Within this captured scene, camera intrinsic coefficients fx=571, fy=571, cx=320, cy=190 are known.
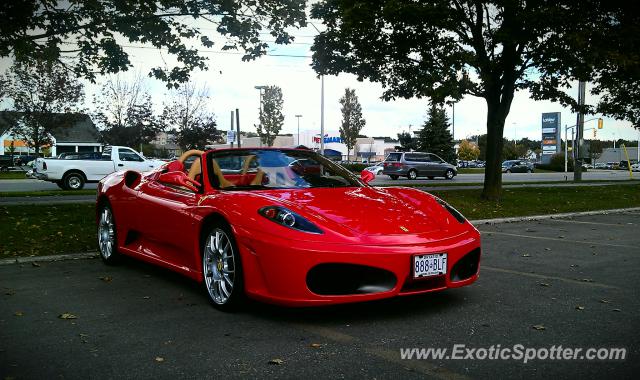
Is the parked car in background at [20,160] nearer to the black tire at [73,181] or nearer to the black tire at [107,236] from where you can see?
the black tire at [73,181]

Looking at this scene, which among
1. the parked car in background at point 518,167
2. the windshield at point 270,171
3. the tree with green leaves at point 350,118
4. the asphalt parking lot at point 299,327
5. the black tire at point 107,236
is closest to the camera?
the asphalt parking lot at point 299,327

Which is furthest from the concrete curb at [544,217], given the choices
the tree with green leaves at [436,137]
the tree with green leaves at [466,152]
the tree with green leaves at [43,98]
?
the tree with green leaves at [466,152]

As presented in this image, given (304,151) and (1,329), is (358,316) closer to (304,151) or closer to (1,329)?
(304,151)

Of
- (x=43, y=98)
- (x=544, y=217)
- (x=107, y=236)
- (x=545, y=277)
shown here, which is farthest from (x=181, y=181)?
(x=43, y=98)

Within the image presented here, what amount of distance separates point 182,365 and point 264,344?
550 mm

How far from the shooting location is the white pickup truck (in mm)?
20875

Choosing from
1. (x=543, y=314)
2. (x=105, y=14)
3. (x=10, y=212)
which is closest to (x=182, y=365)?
(x=543, y=314)

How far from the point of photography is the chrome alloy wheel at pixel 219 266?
4.25m

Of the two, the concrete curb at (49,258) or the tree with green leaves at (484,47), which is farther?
the tree with green leaves at (484,47)

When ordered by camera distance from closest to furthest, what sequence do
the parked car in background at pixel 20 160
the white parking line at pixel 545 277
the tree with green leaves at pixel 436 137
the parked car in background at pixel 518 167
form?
the white parking line at pixel 545 277 < the parked car in background at pixel 20 160 < the parked car in background at pixel 518 167 < the tree with green leaves at pixel 436 137

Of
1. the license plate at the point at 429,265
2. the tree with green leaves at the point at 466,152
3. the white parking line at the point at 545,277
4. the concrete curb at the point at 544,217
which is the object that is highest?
the tree with green leaves at the point at 466,152

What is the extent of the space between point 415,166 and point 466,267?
30.1 metres

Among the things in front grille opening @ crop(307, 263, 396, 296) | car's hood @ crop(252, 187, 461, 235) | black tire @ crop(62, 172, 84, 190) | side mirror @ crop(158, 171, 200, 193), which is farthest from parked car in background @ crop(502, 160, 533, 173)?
front grille opening @ crop(307, 263, 396, 296)

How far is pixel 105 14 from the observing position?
10.3 meters
